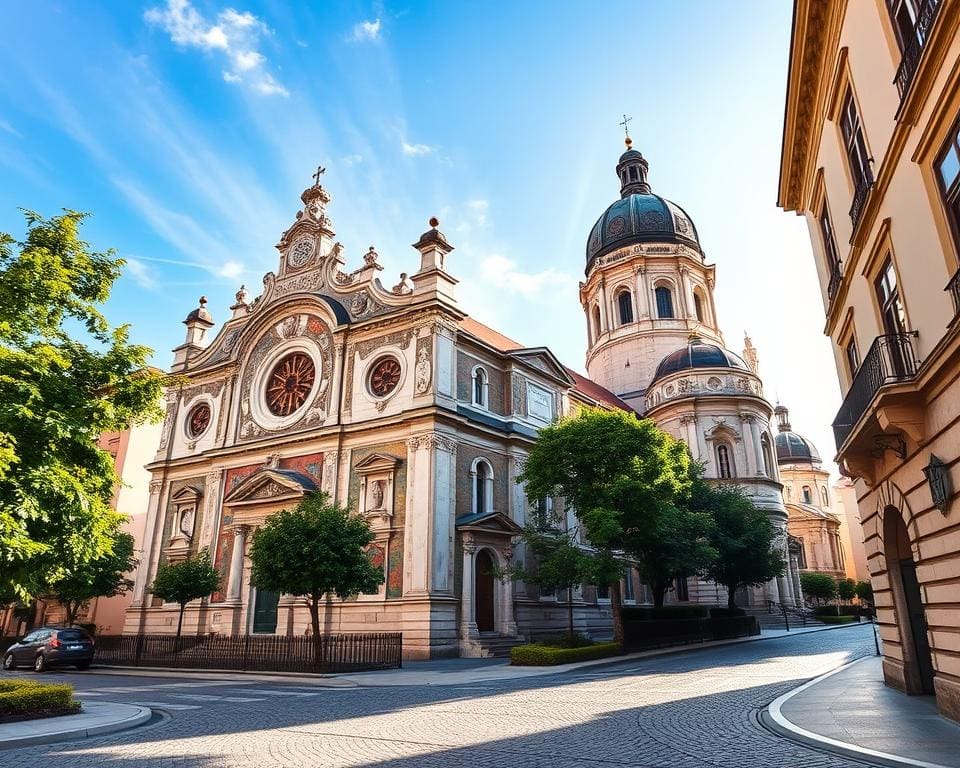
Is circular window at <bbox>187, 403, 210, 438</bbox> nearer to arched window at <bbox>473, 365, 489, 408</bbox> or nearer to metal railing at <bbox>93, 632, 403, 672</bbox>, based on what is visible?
metal railing at <bbox>93, 632, 403, 672</bbox>

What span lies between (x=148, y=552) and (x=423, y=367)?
18396mm

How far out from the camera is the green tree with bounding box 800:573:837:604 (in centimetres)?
5775

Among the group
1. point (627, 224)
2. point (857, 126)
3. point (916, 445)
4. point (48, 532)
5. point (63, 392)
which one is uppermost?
point (627, 224)

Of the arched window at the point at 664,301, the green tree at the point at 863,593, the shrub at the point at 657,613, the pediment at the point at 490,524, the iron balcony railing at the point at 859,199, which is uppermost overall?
the arched window at the point at 664,301

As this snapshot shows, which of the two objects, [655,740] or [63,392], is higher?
[63,392]

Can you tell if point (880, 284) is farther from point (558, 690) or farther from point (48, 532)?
point (48, 532)

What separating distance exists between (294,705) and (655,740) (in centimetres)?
754

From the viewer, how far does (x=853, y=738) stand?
829 cm

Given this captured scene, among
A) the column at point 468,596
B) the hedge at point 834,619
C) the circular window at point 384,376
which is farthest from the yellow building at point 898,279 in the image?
the hedge at point 834,619

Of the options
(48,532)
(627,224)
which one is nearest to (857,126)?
(48,532)

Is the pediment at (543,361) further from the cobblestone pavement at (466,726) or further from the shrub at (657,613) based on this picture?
the cobblestone pavement at (466,726)

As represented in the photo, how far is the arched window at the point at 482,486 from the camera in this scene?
94.2ft

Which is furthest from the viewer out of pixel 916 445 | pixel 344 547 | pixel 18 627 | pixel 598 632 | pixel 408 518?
pixel 18 627

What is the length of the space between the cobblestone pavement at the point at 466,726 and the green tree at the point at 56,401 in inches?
136
